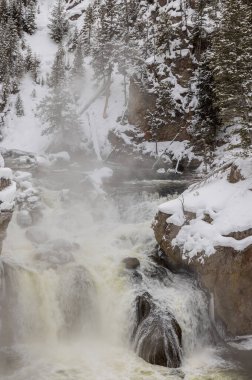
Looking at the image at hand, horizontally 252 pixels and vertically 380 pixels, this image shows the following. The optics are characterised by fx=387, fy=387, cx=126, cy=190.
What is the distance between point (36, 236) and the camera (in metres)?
18.5

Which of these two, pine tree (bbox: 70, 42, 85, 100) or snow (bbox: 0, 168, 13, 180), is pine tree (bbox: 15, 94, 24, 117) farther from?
snow (bbox: 0, 168, 13, 180)

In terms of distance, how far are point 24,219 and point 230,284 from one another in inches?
442

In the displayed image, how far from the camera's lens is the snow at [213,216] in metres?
15.6

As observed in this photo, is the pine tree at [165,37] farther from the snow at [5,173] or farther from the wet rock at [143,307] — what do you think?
the wet rock at [143,307]

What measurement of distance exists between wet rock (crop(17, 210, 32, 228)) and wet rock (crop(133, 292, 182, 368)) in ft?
27.9

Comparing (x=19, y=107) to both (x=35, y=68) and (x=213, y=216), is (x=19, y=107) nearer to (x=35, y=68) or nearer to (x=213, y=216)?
(x=35, y=68)

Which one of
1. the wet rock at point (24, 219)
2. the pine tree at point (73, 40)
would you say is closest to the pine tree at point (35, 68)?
the pine tree at point (73, 40)

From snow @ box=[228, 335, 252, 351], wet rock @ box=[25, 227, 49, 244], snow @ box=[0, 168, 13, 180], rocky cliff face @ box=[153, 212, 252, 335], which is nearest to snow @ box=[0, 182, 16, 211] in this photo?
snow @ box=[0, 168, 13, 180]

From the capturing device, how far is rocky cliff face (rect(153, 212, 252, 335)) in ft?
49.4

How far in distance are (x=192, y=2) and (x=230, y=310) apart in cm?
4700

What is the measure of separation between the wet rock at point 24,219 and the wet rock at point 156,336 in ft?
27.9

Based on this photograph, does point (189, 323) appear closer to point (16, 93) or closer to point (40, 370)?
point (40, 370)

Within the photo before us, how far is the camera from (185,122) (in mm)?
43250

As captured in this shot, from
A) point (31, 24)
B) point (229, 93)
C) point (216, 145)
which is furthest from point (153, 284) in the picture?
point (31, 24)
